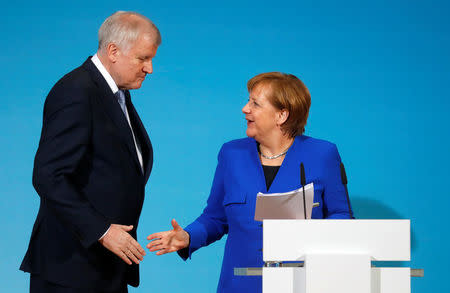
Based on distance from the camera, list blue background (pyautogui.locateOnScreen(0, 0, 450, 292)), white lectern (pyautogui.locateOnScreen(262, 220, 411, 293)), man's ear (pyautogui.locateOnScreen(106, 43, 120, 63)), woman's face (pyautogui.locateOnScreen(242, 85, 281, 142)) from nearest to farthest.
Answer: white lectern (pyautogui.locateOnScreen(262, 220, 411, 293))
man's ear (pyautogui.locateOnScreen(106, 43, 120, 63))
woman's face (pyautogui.locateOnScreen(242, 85, 281, 142))
blue background (pyautogui.locateOnScreen(0, 0, 450, 292))

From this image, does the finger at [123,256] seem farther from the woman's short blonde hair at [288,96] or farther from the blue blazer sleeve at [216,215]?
the woman's short blonde hair at [288,96]

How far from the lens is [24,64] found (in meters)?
3.40

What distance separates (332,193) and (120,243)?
0.89 meters

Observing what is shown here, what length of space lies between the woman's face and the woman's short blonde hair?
2cm

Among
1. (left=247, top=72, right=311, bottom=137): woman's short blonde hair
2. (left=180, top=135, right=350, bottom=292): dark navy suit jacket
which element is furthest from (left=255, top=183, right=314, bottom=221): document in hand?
(left=247, top=72, right=311, bottom=137): woman's short blonde hair

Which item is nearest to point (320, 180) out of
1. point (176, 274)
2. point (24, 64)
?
point (176, 274)

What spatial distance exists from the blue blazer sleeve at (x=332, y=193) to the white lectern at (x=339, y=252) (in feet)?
2.48

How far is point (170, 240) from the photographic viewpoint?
7.09 ft

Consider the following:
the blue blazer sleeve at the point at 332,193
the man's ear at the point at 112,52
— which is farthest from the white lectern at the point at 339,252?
the man's ear at the point at 112,52

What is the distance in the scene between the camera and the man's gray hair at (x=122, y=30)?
2043 millimetres

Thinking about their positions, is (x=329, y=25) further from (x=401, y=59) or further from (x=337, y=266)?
(x=337, y=266)

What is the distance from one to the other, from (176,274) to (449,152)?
67.0 inches

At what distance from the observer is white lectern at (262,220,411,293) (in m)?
1.46

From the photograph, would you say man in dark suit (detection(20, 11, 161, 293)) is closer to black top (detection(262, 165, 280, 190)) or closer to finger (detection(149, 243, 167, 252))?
finger (detection(149, 243, 167, 252))
